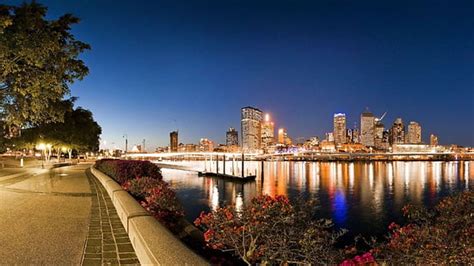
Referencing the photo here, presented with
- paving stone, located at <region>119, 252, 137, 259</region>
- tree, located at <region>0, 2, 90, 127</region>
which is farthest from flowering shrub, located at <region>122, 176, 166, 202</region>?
paving stone, located at <region>119, 252, 137, 259</region>

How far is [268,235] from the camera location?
786cm

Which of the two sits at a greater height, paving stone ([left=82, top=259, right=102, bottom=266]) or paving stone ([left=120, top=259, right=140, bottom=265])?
paving stone ([left=120, top=259, right=140, bottom=265])

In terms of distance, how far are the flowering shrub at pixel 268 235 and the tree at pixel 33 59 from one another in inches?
296

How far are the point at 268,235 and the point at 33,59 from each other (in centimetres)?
877

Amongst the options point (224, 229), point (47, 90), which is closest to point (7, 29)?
point (47, 90)

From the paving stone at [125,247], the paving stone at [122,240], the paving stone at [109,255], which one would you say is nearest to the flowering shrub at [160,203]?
the paving stone at [122,240]

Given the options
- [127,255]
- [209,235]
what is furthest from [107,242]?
[209,235]

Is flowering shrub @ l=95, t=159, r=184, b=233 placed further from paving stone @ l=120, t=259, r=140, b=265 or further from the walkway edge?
paving stone @ l=120, t=259, r=140, b=265

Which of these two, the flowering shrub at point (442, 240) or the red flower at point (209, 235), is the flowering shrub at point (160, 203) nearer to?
the red flower at point (209, 235)

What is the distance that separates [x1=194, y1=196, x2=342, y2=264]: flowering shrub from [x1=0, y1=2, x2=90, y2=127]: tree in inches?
296

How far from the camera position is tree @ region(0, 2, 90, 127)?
11523 mm

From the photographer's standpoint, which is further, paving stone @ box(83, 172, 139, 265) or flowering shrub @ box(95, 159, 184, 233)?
flowering shrub @ box(95, 159, 184, 233)

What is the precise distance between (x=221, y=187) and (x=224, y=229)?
5293cm

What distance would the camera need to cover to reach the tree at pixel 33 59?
1152 centimetres
